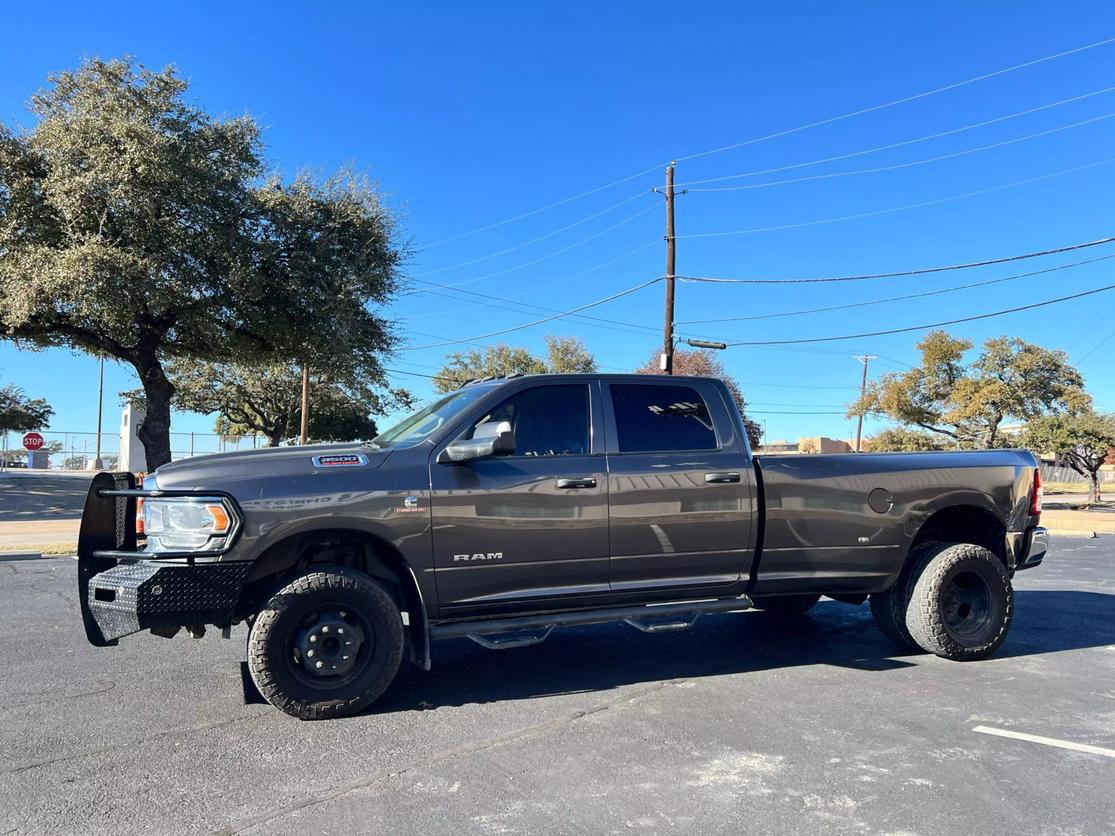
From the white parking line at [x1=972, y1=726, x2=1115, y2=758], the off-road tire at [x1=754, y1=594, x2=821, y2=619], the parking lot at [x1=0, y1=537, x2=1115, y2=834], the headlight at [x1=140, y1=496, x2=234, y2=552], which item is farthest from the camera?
the off-road tire at [x1=754, y1=594, x2=821, y2=619]

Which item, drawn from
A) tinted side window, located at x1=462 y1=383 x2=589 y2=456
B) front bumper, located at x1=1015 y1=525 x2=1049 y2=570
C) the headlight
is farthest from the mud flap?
front bumper, located at x1=1015 y1=525 x2=1049 y2=570

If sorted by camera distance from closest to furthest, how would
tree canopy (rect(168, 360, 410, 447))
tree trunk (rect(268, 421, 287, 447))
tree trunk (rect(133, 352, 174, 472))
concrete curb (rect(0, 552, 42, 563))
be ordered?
concrete curb (rect(0, 552, 42, 563))
tree trunk (rect(133, 352, 174, 472))
tree canopy (rect(168, 360, 410, 447))
tree trunk (rect(268, 421, 287, 447))

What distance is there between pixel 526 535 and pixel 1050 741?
9.81ft

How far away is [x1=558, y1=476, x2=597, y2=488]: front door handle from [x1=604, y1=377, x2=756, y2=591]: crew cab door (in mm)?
128

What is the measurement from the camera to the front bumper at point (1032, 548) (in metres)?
6.04

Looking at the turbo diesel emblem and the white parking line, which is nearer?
the white parking line

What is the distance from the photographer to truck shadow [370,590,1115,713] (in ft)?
16.5

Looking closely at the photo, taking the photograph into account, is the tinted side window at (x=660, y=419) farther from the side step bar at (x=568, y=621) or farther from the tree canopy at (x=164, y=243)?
the tree canopy at (x=164, y=243)

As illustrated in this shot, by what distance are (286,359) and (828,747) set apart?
52.9 feet

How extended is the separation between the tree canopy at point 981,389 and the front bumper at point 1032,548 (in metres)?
27.4

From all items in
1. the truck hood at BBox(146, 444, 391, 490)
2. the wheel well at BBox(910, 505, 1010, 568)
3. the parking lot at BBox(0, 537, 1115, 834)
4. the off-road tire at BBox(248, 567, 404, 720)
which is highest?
the truck hood at BBox(146, 444, 391, 490)

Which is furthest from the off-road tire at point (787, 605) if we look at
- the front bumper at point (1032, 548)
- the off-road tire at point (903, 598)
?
the front bumper at point (1032, 548)

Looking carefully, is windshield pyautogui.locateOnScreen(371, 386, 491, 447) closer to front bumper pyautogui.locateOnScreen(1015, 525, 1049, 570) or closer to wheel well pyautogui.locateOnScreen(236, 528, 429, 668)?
wheel well pyautogui.locateOnScreen(236, 528, 429, 668)

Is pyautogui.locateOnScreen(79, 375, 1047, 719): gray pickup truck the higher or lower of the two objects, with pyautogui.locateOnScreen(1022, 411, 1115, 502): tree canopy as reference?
lower
